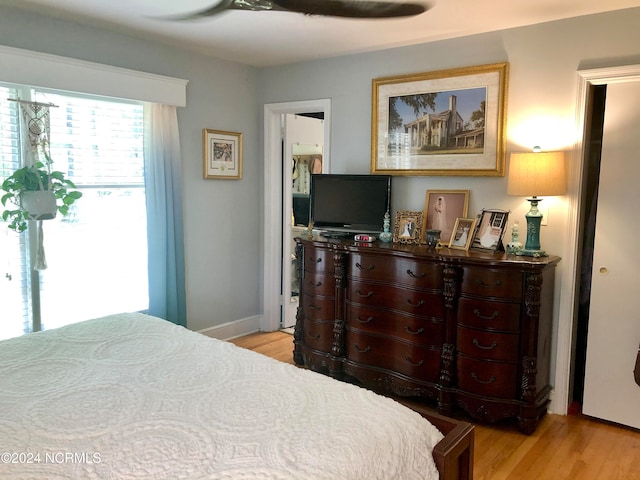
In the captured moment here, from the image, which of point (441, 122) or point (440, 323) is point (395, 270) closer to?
point (440, 323)

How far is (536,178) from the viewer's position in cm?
295

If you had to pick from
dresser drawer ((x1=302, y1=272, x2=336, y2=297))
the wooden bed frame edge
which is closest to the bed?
the wooden bed frame edge

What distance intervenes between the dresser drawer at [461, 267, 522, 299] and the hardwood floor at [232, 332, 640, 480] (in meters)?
0.83

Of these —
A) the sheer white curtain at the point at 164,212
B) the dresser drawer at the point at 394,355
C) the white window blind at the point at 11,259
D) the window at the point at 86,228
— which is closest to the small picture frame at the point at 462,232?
the dresser drawer at the point at 394,355

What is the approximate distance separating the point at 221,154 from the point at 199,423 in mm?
3088

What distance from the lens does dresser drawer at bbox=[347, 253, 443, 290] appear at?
314 centimetres

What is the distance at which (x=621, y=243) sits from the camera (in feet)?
9.77

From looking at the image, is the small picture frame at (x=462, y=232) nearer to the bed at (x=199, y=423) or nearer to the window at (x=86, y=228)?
the bed at (x=199, y=423)

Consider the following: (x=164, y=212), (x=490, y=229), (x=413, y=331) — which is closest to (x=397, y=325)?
(x=413, y=331)

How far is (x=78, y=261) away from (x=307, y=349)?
175cm

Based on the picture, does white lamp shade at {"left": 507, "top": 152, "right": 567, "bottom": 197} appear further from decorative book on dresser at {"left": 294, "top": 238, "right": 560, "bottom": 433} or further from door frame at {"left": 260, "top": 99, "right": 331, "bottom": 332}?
door frame at {"left": 260, "top": 99, "right": 331, "bottom": 332}

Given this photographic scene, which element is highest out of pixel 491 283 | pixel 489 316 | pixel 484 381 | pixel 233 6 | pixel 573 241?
pixel 233 6

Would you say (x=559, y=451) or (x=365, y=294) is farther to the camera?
(x=365, y=294)

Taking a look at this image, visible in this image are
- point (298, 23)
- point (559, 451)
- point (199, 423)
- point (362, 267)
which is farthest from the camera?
point (362, 267)
